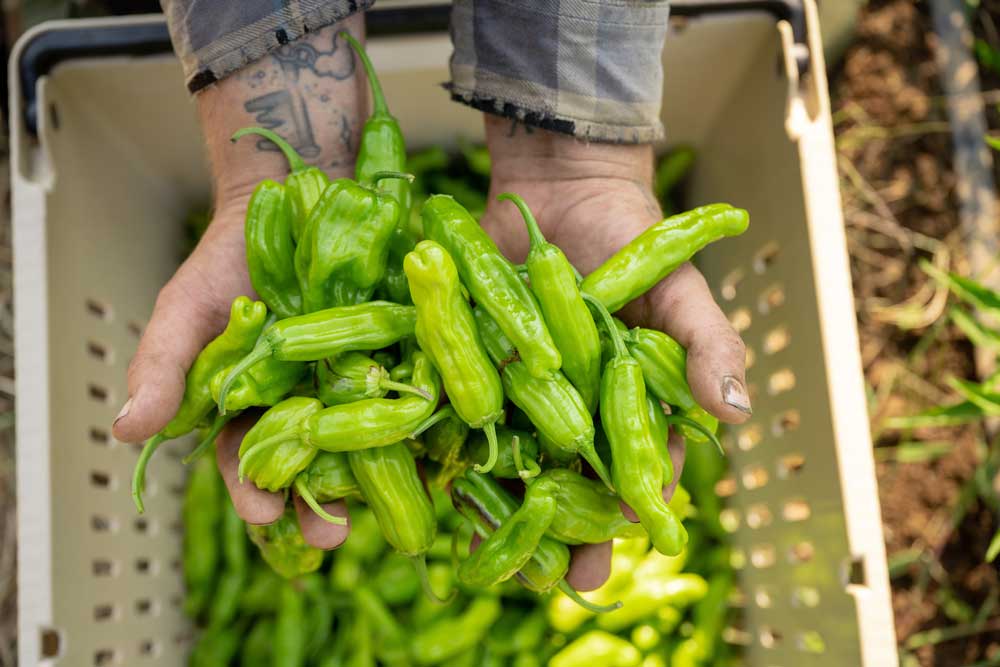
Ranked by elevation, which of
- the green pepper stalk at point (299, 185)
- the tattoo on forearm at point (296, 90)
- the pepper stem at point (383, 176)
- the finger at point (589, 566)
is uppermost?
the tattoo on forearm at point (296, 90)

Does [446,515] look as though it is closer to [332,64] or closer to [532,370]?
[532,370]

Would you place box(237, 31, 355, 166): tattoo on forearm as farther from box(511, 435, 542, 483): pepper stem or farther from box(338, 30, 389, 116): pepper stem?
box(511, 435, 542, 483): pepper stem

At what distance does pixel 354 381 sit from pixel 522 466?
32 centimetres

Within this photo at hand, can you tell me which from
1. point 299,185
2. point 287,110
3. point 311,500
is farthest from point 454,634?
point 287,110

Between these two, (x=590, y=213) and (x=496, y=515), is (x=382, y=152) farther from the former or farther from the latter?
(x=496, y=515)

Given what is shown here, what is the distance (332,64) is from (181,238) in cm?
110

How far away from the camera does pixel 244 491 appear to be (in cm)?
156

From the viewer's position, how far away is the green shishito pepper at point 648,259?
1601mm

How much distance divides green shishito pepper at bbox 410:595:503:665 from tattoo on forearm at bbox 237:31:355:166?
1.16m

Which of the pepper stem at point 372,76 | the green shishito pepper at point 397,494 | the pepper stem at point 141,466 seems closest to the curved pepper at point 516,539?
the green shishito pepper at point 397,494

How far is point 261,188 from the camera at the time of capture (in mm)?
1662

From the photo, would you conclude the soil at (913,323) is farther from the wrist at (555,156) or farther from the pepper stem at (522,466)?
the pepper stem at (522,466)

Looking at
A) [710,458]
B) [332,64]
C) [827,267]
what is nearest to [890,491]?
[710,458]

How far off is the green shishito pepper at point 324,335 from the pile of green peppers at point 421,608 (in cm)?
83
